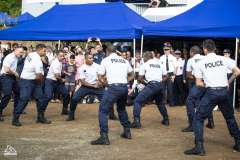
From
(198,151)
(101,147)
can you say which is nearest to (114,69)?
(101,147)

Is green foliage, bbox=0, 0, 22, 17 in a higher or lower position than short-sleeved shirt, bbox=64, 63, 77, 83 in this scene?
higher

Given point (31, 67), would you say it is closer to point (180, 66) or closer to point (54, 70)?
point (54, 70)

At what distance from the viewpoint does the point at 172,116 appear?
1284cm

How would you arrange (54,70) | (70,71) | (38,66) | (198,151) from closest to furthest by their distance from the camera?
(198,151), (38,66), (54,70), (70,71)

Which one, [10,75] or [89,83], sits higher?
[10,75]

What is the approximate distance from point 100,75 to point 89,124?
246 cm

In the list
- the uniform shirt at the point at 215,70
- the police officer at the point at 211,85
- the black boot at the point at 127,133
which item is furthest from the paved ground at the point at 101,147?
the uniform shirt at the point at 215,70

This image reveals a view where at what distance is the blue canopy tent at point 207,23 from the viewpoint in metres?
13.6

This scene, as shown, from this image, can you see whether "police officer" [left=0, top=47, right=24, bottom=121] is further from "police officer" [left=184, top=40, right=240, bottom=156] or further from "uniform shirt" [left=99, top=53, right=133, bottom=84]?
"police officer" [left=184, top=40, right=240, bottom=156]

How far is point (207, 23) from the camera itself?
1405 cm

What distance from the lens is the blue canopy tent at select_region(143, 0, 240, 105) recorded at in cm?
1360

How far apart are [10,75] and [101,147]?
3.79 meters

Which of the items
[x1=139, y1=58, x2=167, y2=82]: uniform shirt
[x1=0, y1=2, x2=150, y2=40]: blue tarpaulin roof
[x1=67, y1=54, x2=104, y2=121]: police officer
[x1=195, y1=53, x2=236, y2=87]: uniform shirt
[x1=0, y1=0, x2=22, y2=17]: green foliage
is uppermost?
[x1=0, y1=0, x2=22, y2=17]: green foliage

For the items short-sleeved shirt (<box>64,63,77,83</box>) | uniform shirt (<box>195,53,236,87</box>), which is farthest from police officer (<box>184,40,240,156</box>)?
short-sleeved shirt (<box>64,63,77,83</box>)
